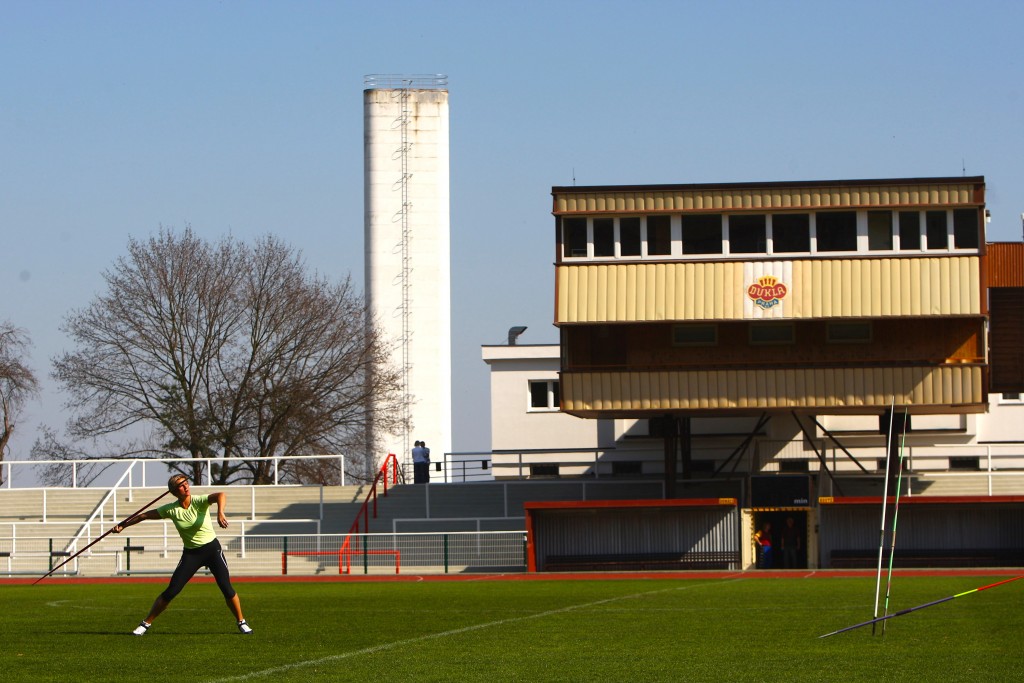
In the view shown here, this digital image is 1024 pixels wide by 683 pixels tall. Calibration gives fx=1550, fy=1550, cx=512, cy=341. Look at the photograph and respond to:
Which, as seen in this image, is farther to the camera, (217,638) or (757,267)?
(757,267)

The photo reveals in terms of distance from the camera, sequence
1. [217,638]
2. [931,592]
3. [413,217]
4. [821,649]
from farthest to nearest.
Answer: [413,217]
[931,592]
[217,638]
[821,649]

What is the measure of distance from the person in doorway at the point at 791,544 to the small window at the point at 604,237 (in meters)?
8.80

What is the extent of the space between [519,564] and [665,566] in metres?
3.77

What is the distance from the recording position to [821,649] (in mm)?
14266

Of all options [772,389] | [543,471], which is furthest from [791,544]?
[543,471]

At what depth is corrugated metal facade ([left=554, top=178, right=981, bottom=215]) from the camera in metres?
42.1

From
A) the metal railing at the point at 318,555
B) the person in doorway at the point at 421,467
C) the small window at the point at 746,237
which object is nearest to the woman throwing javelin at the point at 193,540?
the metal railing at the point at 318,555

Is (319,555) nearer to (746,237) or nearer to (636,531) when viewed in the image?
(636,531)

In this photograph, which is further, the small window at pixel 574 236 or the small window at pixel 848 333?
the small window at pixel 848 333

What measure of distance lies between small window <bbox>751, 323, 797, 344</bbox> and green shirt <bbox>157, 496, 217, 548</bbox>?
2940 cm

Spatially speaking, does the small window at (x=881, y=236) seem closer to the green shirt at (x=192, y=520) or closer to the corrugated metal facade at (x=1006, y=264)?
the corrugated metal facade at (x=1006, y=264)

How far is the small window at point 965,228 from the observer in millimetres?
42125

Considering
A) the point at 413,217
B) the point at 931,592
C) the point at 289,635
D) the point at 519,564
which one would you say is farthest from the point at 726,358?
the point at 413,217

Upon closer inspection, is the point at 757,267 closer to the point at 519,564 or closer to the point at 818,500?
the point at 818,500
